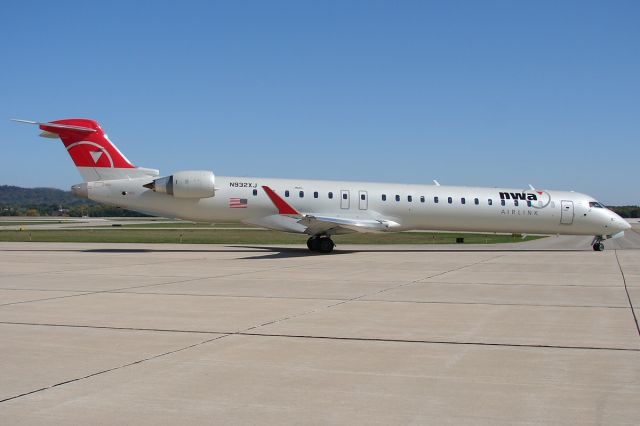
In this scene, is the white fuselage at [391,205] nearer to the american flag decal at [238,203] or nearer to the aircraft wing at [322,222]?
the american flag decal at [238,203]

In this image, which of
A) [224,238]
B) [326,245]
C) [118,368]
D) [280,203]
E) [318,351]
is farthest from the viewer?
[224,238]

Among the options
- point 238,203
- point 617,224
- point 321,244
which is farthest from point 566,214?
point 238,203

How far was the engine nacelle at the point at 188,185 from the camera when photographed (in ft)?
84.5

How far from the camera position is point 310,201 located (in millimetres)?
26531

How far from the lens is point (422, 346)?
7.45 m

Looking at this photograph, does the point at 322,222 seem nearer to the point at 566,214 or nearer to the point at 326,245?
the point at 326,245

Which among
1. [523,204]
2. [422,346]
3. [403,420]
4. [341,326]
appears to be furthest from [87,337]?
[523,204]

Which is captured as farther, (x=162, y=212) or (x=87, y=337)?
(x=162, y=212)

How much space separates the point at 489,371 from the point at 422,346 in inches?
50.0

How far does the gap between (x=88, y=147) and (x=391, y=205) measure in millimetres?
12514

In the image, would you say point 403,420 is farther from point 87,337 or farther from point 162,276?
point 162,276

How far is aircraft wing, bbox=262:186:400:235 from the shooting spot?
2459 centimetres

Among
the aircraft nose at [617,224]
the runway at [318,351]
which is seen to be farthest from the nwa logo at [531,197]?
the runway at [318,351]

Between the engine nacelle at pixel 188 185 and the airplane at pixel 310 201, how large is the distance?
0.04m
